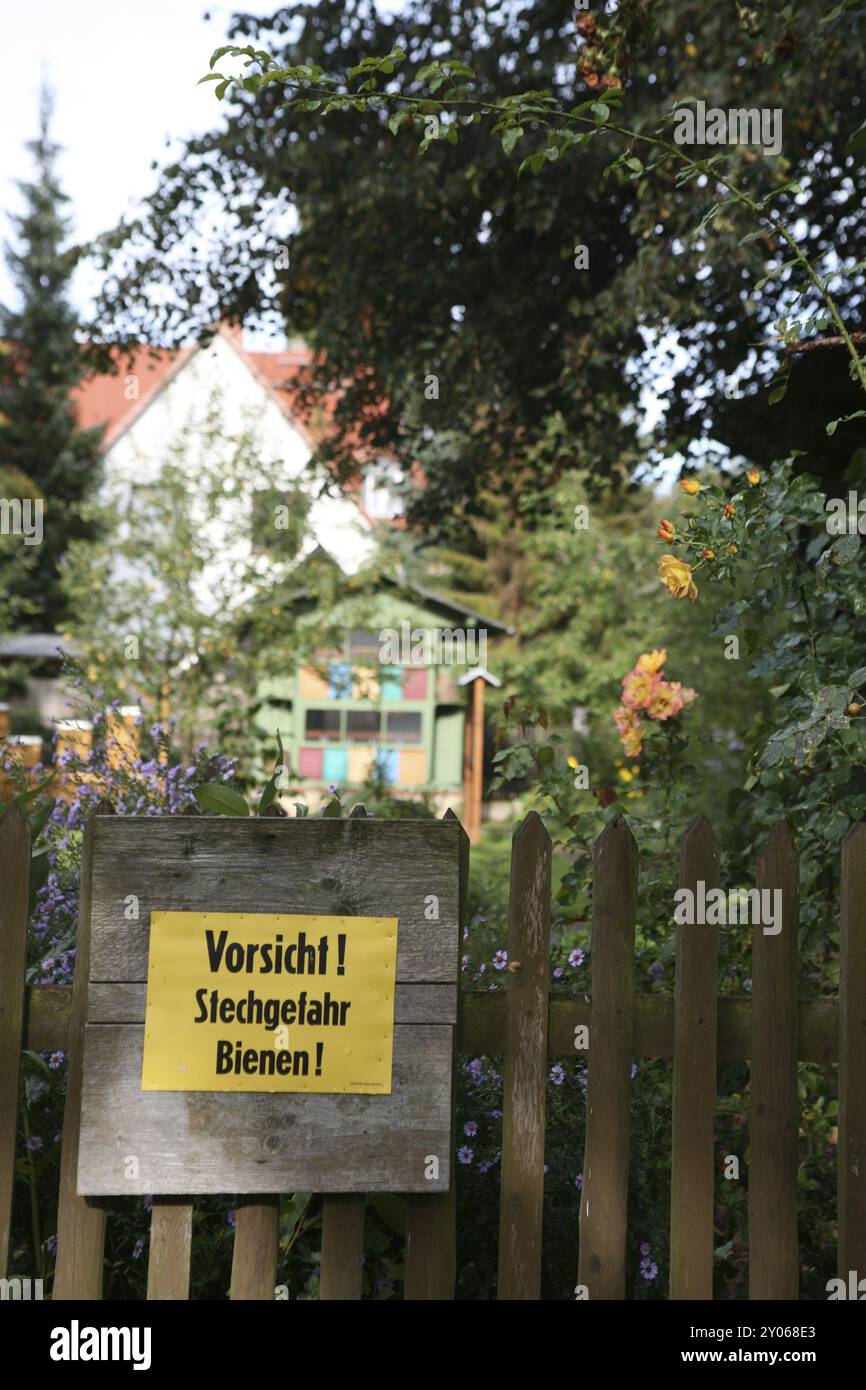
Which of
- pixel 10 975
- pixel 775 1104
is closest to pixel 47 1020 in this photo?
pixel 10 975

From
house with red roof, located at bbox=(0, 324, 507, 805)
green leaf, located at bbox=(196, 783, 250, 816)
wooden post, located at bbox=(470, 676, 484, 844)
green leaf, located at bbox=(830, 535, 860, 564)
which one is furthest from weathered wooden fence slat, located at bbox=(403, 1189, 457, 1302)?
wooden post, located at bbox=(470, 676, 484, 844)

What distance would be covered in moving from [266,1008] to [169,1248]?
1.63ft

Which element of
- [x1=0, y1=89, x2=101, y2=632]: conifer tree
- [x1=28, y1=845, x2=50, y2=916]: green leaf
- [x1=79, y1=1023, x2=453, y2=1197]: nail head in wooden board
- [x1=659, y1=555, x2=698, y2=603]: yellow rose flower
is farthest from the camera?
[x1=0, y1=89, x2=101, y2=632]: conifer tree

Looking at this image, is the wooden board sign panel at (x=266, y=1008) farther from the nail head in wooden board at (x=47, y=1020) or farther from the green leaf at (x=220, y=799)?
the green leaf at (x=220, y=799)

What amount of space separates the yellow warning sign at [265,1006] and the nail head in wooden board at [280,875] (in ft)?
0.10

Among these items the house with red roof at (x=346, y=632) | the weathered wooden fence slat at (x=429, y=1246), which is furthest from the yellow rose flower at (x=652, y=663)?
the house with red roof at (x=346, y=632)

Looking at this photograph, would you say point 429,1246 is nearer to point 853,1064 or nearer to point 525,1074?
point 525,1074

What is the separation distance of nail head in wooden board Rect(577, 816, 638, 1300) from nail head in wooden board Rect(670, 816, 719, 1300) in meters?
0.10

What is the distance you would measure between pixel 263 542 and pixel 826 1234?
1154cm

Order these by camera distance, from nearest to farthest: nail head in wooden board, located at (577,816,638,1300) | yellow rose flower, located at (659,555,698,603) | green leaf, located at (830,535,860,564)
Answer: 1. nail head in wooden board, located at (577,816,638,1300)
2. green leaf, located at (830,535,860,564)
3. yellow rose flower, located at (659,555,698,603)

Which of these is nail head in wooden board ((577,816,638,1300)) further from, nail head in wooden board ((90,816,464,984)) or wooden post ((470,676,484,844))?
wooden post ((470,676,484,844))

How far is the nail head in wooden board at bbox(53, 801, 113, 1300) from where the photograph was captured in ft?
8.13

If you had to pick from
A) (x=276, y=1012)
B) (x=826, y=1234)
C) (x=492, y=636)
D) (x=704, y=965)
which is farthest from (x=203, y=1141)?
(x=492, y=636)
